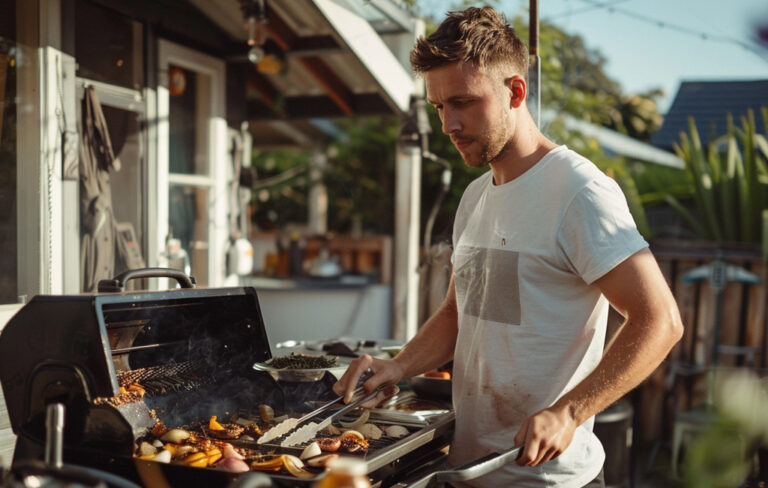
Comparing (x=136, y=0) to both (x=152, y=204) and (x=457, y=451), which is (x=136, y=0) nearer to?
(x=152, y=204)

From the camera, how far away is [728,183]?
6113 mm

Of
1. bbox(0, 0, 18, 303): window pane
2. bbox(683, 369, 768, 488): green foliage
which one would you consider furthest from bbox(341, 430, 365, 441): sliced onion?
bbox(0, 0, 18, 303): window pane

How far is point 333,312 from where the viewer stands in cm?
832

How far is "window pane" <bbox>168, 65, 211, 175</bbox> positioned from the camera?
4.94 m

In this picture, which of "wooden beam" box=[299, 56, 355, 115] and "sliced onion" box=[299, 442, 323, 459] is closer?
"sliced onion" box=[299, 442, 323, 459]

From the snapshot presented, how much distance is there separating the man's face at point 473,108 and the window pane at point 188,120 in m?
3.44

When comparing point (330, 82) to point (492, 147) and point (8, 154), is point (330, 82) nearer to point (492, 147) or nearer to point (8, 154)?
point (8, 154)

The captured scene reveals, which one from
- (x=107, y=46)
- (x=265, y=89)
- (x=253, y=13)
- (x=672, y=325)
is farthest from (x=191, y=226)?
(x=672, y=325)

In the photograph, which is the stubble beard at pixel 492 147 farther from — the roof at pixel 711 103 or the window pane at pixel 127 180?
the window pane at pixel 127 180

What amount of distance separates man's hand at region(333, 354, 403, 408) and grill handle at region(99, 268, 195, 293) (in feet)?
1.78

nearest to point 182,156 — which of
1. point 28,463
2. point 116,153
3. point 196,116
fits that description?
point 196,116

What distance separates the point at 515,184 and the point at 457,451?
31.5 inches

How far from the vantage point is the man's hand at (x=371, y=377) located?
6.21 ft

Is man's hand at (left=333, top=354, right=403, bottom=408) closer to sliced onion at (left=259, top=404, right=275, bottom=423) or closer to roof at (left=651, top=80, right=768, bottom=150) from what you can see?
sliced onion at (left=259, top=404, right=275, bottom=423)
